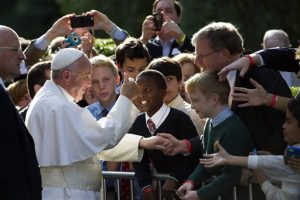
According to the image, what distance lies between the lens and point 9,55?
8.06 metres

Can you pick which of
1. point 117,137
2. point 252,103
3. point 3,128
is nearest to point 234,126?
point 252,103

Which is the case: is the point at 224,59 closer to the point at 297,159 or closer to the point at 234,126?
the point at 234,126

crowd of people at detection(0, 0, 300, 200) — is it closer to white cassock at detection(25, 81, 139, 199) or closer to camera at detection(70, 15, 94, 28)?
white cassock at detection(25, 81, 139, 199)

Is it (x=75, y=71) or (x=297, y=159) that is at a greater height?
(x=75, y=71)

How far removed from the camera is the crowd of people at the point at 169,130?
758 cm

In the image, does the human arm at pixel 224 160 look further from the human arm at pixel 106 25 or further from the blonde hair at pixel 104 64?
the human arm at pixel 106 25

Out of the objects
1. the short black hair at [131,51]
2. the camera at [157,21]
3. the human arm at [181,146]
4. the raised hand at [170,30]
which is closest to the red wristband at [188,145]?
the human arm at [181,146]

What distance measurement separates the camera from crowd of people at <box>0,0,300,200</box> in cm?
758

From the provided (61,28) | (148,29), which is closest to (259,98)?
(61,28)

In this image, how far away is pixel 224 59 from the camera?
26.4 feet

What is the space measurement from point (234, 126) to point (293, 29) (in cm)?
1560

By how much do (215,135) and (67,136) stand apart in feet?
Answer: 3.37

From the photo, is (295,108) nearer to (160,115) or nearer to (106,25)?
(160,115)

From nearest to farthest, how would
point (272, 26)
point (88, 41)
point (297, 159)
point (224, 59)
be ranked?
point (297, 159), point (224, 59), point (88, 41), point (272, 26)
